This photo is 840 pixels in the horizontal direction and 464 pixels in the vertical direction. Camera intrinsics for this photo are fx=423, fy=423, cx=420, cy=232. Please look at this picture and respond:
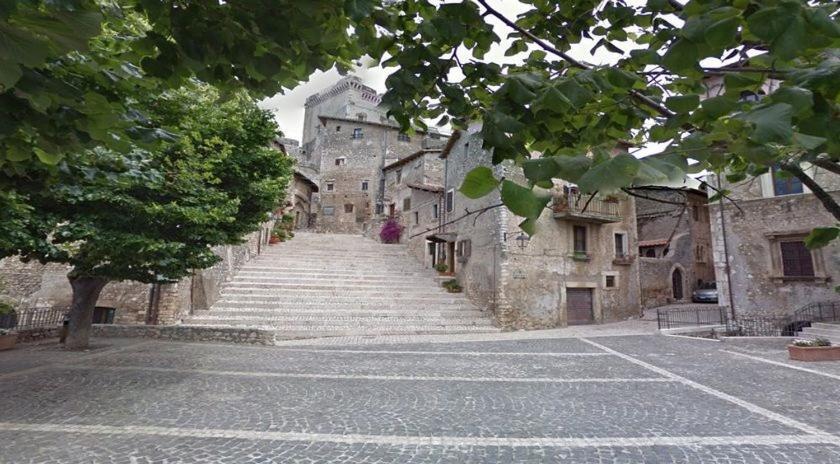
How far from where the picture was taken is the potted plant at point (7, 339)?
A: 465 inches

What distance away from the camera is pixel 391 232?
1236 inches

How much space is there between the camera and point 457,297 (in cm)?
2031

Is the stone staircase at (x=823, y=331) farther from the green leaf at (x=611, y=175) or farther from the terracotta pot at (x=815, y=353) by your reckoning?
the green leaf at (x=611, y=175)

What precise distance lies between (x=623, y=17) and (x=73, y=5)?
9.87ft

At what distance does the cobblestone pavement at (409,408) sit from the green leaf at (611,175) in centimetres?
443

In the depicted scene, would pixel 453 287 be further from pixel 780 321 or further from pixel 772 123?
pixel 772 123

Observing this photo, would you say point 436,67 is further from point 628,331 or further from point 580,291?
point 580,291

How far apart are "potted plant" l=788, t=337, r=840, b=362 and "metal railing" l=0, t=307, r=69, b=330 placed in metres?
22.4

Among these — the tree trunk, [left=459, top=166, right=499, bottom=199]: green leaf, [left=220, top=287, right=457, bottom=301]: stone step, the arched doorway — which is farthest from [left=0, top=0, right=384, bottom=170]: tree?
the arched doorway

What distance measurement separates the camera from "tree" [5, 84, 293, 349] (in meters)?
8.08

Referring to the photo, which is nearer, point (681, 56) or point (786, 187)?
point (681, 56)

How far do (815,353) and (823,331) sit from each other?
4.57 metres

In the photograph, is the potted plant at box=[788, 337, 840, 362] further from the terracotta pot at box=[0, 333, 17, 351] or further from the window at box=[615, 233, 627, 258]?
the terracotta pot at box=[0, 333, 17, 351]

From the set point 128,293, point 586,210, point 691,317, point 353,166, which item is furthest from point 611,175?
point 353,166
